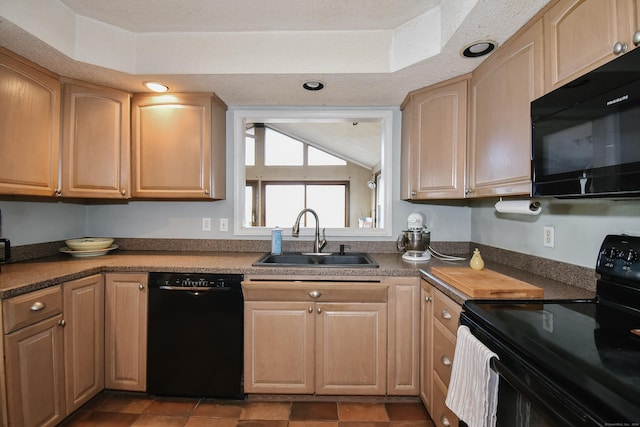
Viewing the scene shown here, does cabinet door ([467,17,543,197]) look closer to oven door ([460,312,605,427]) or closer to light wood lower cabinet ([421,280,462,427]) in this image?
light wood lower cabinet ([421,280,462,427])

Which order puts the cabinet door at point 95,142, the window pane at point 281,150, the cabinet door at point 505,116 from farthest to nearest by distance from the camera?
the window pane at point 281,150 < the cabinet door at point 95,142 < the cabinet door at point 505,116

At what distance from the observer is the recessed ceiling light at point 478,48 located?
1.47 meters

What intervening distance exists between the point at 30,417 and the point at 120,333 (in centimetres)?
50

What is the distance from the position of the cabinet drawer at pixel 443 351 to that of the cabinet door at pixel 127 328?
168 cm

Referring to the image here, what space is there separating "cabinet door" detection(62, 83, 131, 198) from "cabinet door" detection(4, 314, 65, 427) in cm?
85

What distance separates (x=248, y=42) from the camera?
178 cm

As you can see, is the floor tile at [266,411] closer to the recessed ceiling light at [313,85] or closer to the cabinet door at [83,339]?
the cabinet door at [83,339]

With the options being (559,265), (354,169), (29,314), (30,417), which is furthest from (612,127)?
(354,169)

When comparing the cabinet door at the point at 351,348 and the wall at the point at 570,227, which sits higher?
the wall at the point at 570,227

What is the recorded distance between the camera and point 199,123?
208cm

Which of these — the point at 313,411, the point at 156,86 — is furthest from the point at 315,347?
the point at 156,86

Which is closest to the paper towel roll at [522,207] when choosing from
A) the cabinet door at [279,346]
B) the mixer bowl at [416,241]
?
the mixer bowl at [416,241]

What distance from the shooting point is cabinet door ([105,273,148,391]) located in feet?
5.91

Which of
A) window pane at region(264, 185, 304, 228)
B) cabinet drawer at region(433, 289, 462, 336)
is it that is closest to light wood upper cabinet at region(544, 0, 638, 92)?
cabinet drawer at region(433, 289, 462, 336)
